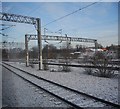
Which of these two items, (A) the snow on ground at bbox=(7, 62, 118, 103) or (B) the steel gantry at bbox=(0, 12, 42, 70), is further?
(B) the steel gantry at bbox=(0, 12, 42, 70)

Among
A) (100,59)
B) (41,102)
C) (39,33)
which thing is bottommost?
(41,102)

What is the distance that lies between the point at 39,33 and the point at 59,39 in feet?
73.0

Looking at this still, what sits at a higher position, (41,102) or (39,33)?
(39,33)

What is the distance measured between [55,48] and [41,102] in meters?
90.1

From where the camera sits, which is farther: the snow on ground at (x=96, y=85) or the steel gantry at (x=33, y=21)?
the steel gantry at (x=33, y=21)

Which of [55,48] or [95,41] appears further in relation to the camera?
[55,48]

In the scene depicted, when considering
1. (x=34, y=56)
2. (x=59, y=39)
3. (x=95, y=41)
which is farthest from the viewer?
(x=34, y=56)

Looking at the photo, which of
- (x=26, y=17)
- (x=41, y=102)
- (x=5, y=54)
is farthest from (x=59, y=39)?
(x=5, y=54)

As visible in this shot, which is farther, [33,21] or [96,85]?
[33,21]

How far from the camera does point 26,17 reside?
31.9 meters

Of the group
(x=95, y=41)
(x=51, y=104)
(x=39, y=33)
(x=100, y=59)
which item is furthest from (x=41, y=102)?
(x=95, y=41)

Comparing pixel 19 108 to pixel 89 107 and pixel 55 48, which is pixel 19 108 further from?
pixel 55 48

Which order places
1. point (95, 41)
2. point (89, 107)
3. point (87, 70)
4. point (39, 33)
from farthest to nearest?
point (95, 41)
point (39, 33)
point (87, 70)
point (89, 107)

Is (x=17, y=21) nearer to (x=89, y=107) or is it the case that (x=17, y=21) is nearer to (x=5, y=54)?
(x=89, y=107)
